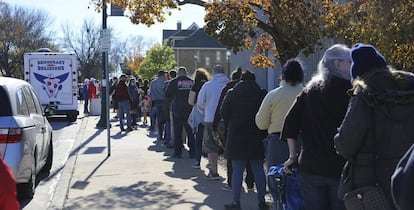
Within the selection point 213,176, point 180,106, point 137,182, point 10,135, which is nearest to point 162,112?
point 180,106

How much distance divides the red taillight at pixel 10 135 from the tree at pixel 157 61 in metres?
63.2

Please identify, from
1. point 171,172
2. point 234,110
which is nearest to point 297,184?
point 234,110

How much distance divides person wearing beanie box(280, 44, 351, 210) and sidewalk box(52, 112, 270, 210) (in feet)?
9.02

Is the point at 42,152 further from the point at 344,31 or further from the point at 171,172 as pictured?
the point at 344,31

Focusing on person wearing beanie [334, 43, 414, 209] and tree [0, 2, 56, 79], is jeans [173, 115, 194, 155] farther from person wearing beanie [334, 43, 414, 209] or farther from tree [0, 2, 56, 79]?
tree [0, 2, 56, 79]

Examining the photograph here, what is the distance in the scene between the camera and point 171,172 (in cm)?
995

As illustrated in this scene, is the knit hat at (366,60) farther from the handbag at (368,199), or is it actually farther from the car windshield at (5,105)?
the car windshield at (5,105)

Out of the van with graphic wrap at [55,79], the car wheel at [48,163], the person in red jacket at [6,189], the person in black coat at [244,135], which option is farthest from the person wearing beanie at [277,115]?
the van with graphic wrap at [55,79]

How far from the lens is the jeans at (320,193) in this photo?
4.36 m

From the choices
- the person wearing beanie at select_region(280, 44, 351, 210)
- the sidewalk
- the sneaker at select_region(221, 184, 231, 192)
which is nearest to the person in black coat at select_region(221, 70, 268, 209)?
the sidewalk

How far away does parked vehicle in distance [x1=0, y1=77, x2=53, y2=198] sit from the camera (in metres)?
7.30

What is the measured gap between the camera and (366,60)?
3729mm

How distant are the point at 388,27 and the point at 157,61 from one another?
65.9 m

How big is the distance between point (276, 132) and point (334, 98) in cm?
171
